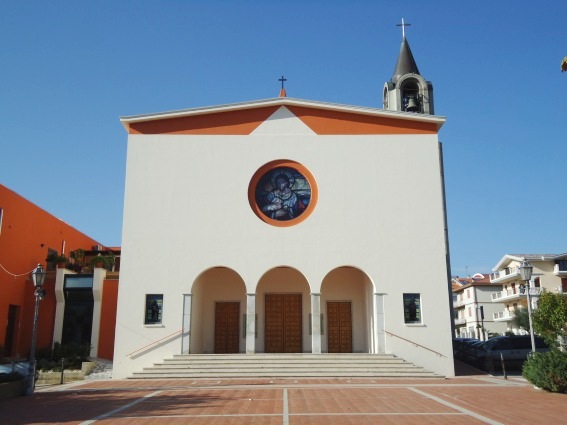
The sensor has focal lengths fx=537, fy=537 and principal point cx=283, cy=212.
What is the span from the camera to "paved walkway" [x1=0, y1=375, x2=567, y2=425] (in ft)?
32.7

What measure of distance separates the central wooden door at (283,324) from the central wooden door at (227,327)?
124 centimetres

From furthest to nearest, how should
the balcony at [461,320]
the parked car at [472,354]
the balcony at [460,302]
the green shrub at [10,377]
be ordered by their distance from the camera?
the balcony at [460,302] → the balcony at [461,320] → the parked car at [472,354] → the green shrub at [10,377]

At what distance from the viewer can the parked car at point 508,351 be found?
68.3ft

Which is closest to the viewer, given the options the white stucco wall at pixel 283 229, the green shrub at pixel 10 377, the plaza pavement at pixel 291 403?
the plaza pavement at pixel 291 403

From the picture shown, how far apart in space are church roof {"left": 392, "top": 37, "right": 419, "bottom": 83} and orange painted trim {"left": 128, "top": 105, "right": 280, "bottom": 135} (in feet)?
31.0

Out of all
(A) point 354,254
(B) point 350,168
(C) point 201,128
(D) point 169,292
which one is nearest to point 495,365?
(A) point 354,254

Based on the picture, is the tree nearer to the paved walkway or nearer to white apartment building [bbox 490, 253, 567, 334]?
the paved walkway

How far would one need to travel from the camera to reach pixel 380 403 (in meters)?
11.8

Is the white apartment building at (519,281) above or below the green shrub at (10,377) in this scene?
above

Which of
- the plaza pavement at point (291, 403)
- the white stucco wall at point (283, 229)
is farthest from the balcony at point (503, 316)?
the plaza pavement at point (291, 403)

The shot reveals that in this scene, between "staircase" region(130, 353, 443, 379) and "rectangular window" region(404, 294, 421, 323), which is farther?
"rectangular window" region(404, 294, 421, 323)

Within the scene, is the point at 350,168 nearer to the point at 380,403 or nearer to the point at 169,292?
the point at 169,292

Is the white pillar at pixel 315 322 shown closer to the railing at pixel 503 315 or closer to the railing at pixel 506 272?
the railing at pixel 506 272

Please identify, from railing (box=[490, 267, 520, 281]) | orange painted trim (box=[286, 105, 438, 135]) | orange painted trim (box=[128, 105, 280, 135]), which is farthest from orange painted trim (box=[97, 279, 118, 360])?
railing (box=[490, 267, 520, 281])
